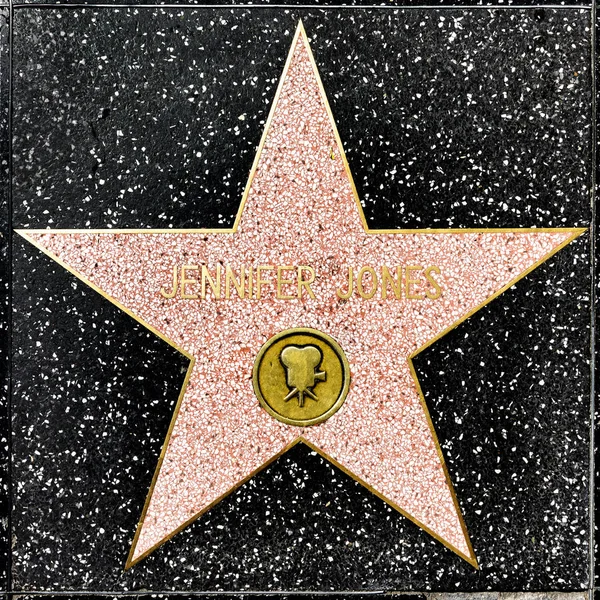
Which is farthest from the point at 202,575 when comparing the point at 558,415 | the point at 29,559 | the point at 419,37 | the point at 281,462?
the point at 419,37

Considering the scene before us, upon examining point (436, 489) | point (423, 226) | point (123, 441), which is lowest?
point (436, 489)

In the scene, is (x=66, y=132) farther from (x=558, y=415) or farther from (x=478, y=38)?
(x=558, y=415)

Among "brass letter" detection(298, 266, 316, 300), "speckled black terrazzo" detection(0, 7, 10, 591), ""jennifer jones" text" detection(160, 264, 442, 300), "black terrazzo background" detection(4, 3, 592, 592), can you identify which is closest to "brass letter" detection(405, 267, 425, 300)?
""jennifer jones" text" detection(160, 264, 442, 300)

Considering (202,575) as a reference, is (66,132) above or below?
above

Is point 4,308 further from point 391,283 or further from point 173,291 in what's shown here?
point 391,283

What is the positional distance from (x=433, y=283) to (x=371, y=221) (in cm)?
24

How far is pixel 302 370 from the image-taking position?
4.13ft

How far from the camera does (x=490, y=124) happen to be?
1.31 meters

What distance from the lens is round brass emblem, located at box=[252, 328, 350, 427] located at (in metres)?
1.26

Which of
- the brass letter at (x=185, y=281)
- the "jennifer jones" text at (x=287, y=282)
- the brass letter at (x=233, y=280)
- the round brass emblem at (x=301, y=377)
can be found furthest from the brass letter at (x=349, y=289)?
the brass letter at (x=185, y=281)

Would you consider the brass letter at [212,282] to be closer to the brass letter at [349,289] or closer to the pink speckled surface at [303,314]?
the pink speckled surface at [303,314]

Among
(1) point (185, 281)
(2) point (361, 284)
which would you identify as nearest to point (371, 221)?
(2) point (361, 284)

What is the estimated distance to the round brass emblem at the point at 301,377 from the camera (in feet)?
4.13

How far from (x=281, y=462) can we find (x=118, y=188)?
0.87 meters
